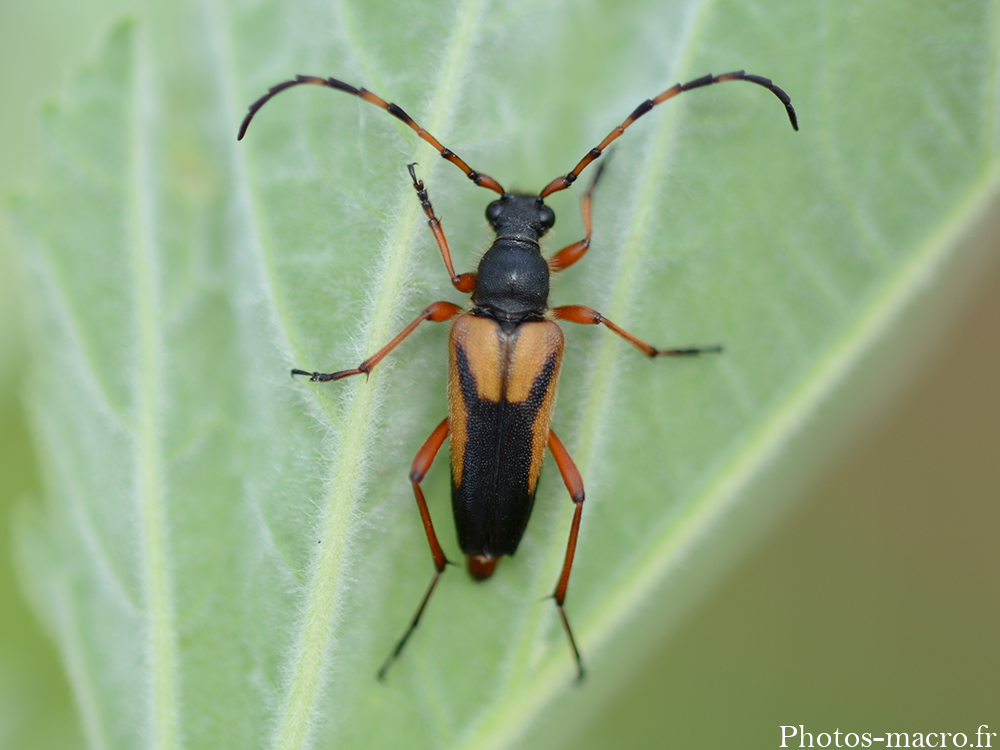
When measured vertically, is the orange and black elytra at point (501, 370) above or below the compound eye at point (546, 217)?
below

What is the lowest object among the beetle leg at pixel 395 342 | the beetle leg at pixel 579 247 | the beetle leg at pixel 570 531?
the beetle leg at pixel 570 531

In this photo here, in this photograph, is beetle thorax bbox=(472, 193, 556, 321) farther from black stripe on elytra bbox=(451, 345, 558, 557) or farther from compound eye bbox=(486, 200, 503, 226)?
black stripe on elytra bbox=(451, 345, 558, 557)

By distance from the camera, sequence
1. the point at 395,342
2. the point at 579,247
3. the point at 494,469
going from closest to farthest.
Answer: the point at 395,342 < the point at 494,469 < the point at 579,247

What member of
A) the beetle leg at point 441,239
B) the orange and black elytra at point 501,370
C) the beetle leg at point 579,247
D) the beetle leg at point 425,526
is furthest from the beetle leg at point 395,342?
the beetle leg at point 579,247

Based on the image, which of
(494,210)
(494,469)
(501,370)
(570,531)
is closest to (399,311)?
(501,370)

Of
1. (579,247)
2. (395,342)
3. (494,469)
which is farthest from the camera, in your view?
(579,247)

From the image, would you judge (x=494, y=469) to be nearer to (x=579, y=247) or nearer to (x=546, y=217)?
(x=579, y=247)

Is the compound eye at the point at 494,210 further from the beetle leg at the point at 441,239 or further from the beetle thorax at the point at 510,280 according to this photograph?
the beetle leg at the point at 441,239
